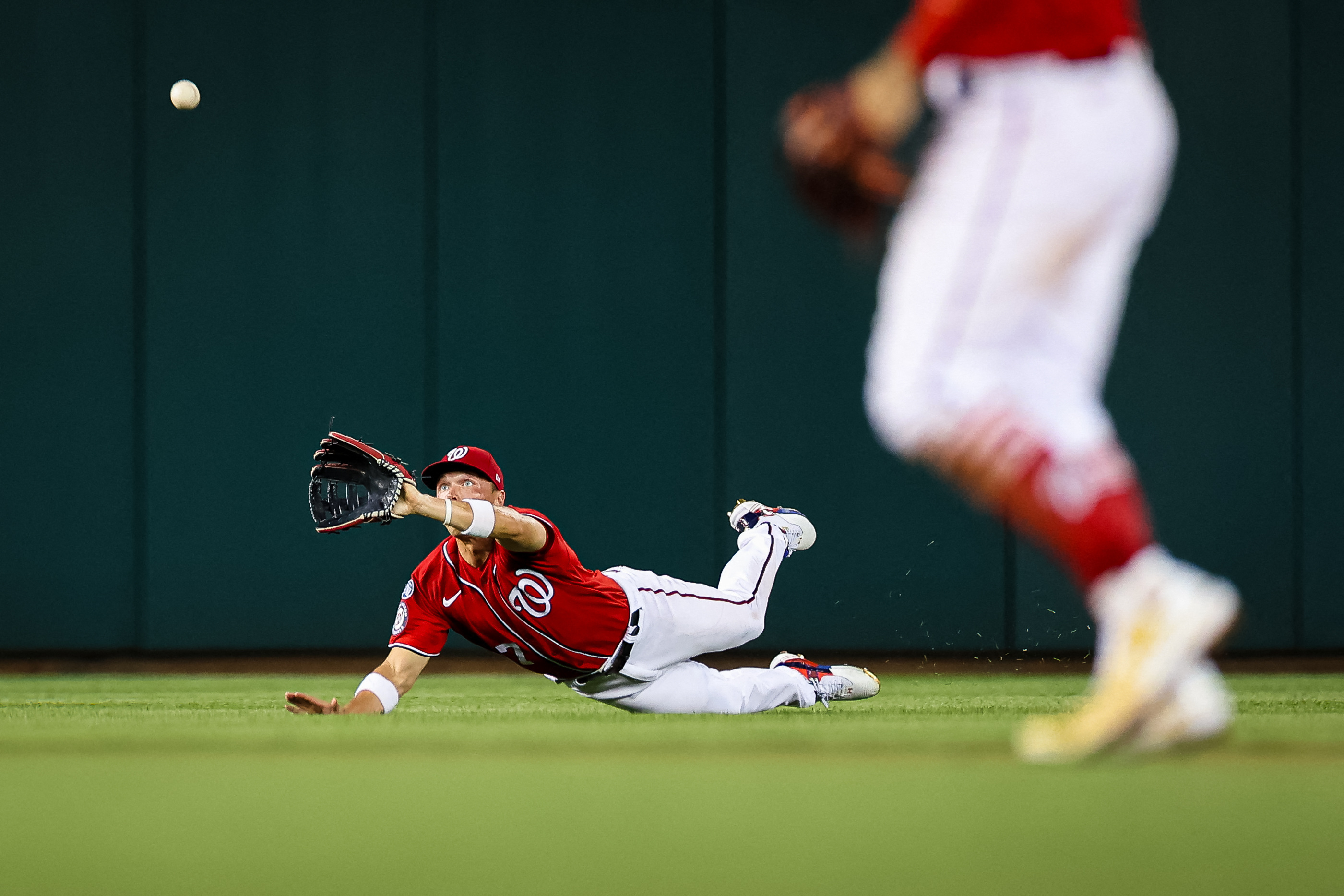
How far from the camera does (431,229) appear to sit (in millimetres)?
8656

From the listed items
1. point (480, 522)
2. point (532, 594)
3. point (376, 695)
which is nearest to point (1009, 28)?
point (480, 522)

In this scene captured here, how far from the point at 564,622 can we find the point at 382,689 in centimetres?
62

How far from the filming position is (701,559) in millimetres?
8594

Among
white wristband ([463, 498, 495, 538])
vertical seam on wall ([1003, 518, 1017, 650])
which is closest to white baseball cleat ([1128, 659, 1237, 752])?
white wristband ([463, 498, 495, 538])

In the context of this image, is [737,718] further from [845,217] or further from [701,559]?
[701,559]

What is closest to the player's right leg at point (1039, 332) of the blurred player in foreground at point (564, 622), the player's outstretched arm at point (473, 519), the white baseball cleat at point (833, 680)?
the player's outstretched arm at point (473, 519)

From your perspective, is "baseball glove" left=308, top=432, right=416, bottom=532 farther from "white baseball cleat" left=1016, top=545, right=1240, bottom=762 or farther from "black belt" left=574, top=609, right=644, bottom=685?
"white baseball cleat" left=1016, top=545, right=1240, bottom=762

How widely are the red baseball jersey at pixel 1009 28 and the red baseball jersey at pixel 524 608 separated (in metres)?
2.57

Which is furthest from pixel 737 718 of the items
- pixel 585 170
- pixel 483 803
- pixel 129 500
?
pixel 129 500

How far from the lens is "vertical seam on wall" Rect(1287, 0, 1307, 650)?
8.56 metres

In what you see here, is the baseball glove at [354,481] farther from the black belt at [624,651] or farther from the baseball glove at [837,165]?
the baseball glove at [837,165]

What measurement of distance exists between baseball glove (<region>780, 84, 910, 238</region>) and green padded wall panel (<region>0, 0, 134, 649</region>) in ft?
25.8

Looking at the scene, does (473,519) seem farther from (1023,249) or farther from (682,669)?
(1023,249)

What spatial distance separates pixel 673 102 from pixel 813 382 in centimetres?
206
